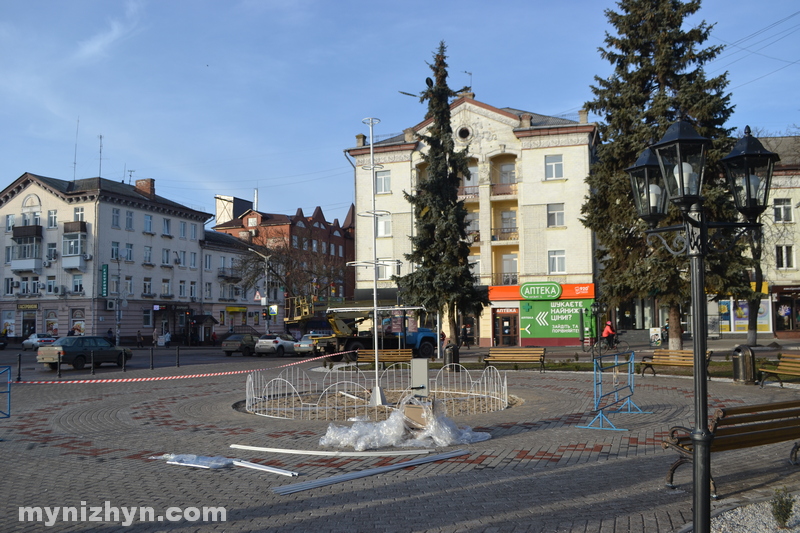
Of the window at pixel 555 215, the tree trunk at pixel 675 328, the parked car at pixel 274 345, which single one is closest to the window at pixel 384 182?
the window at pixel 555 215

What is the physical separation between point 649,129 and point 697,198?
19597 millimetres

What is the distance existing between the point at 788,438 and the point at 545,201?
35706mm

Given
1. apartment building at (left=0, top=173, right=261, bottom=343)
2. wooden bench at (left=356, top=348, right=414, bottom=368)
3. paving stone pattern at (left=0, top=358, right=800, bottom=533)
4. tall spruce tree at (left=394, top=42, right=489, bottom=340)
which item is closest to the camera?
paving stone pattern at (left=0, top=358, right=800, bottom=533)

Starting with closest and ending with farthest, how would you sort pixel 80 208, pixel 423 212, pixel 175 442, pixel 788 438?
pixel 788 438 → pixel 175 442 → pixel 423 212 → pixel 80 208

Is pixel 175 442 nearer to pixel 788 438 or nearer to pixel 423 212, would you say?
pixel 788 438

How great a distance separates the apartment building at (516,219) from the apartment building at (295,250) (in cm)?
1018

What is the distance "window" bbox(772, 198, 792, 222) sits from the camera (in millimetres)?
45969

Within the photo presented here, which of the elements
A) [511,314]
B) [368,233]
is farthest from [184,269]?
[511,314]

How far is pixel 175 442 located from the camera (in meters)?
10.2

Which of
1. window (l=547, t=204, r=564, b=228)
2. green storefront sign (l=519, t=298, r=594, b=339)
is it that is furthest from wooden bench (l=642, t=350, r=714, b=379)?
window (l=547, t=204, r=564, b=228)

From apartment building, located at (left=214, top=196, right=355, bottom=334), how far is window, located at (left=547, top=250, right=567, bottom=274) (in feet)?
50.1

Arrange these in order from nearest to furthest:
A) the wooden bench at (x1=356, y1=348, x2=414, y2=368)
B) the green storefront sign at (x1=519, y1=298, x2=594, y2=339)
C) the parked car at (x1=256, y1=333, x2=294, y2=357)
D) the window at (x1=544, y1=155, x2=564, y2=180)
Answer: the wooden bench at (x1=356, y1=348, x2=414, y2=368) → the parked car at (x1=256, y1=333, x2=294, y2=357) → the green storefront sign at (x1=519, y1=298, x2=594, y2=339) → the window at (x1=544, y1=155, x2=564, y2=180)

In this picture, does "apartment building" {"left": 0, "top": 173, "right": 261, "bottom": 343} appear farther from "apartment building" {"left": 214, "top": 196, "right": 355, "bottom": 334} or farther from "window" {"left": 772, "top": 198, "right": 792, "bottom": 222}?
"window" {"left": 772, "top": 198, "right": 792, "bottom": 222}

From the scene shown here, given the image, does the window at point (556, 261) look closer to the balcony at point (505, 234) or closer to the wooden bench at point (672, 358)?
the balcony at point (505, 234)
